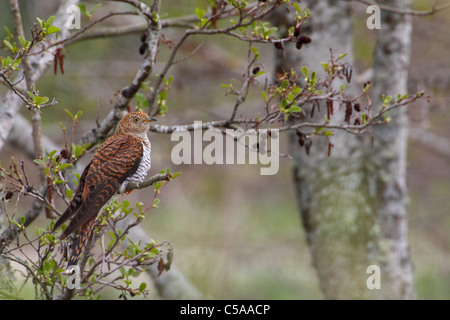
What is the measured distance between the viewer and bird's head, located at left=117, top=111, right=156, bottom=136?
3.62m

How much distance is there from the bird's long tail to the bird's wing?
0.05 m

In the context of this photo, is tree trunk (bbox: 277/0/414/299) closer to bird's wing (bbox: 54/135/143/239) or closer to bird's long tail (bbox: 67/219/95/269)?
bird's wing (bbox: 54/135/143/239)

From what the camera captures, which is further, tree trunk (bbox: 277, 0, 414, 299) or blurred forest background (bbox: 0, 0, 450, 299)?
blurred forest background (bbox: 0, 0, 450, 299)

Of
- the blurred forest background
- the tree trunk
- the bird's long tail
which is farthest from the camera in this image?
the blurred forest background

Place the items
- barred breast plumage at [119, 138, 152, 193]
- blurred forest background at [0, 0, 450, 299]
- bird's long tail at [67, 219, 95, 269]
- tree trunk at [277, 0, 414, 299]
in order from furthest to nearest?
blurred forest background at [0, 0, 450, 299]
tree trunk at [277, 0, 414, 299]
barred breast plumage at [119, 138, 152, 193]
bird's long tail at [67, 219, 95, 269]

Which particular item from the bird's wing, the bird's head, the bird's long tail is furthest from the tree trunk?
the bird's long tail

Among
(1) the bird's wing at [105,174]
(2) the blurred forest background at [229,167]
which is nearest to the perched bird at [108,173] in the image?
(1) the bird's wing at [105,174]

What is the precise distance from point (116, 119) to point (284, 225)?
9.64 metres

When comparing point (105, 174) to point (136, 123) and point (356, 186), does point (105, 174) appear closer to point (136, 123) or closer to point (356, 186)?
point (136, 123)

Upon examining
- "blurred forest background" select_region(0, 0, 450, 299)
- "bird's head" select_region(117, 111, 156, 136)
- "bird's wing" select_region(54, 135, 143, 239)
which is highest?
"blurred forest background" select_region(0, 0, 450, 299)

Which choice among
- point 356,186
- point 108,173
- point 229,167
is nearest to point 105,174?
point 108,173

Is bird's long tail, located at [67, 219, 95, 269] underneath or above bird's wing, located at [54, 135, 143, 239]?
underneath
